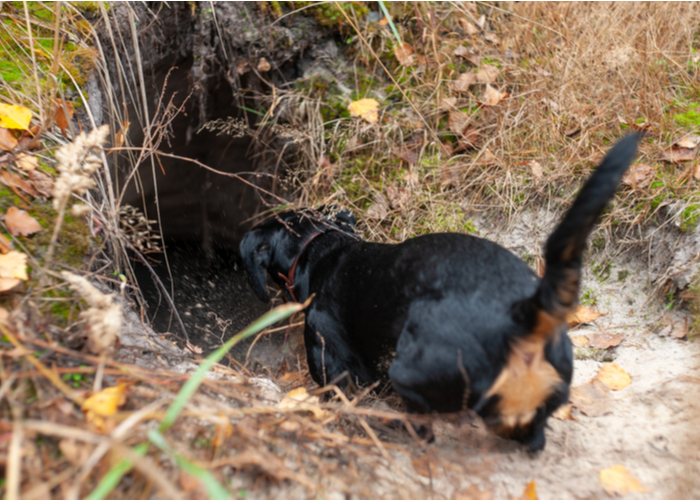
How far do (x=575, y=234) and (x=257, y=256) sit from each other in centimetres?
174

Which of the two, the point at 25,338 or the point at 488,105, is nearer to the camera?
the point at 25,338

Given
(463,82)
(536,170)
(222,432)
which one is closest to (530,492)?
(222,432)

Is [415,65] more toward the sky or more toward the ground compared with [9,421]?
more toward the sky

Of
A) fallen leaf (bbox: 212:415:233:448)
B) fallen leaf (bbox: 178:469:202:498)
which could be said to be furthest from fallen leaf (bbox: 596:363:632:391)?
fallen leaf (bbox: 178:469:202:498)

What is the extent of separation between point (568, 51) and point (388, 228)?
1914mm

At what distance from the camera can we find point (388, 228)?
9.90 ft

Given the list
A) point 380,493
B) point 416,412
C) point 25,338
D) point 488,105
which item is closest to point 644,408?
point 416,412

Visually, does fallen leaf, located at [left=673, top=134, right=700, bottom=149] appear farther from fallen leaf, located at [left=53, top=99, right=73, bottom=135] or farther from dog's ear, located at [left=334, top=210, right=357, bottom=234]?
fallen leaf, located at [left=53, top=99, right=73, bottom=135]

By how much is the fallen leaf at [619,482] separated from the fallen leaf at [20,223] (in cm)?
236

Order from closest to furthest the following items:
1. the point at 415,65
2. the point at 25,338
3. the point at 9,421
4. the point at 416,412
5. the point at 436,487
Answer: the point at 9,421 → the point at 25,338 → the point at 436,487 → the point at 416,412 → the point at 415,65

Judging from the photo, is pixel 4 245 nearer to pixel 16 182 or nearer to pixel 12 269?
pixel 12 269

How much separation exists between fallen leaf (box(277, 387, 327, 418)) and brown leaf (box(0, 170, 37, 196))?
54.7 inches

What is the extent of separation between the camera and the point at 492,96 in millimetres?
3131

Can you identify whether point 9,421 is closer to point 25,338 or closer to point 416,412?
point 25,338
